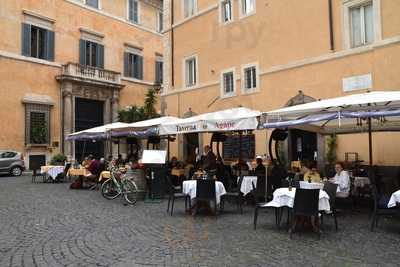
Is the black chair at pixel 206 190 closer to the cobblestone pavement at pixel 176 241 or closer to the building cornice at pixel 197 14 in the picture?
the cobblestone pavement at pixel 176 241

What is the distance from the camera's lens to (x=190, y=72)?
65.6ft

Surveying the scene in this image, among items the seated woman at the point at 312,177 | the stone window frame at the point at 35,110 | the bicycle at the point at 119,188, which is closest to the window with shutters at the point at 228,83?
the bicycle at the point at 119,188

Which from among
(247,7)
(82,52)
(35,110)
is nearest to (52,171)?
(35,110)

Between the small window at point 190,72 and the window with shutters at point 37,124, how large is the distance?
412 inches

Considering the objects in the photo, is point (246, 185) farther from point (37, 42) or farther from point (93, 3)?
point (93, 3)

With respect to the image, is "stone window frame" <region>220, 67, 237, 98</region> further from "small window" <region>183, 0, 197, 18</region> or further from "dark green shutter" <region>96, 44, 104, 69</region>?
"dark green shutter" <region>96, 44, 104, 69</region>

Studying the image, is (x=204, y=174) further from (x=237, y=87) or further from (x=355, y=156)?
(x=237, y=87)

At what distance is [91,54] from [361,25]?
794 inches

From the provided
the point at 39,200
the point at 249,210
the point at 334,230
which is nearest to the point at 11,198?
the point at 39,200

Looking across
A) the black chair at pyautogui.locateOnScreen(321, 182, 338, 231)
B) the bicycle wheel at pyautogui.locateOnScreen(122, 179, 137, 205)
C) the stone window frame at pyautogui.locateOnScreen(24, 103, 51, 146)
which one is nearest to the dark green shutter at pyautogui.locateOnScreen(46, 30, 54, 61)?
the stone window frame at pyautogui.locateOnScreen(24, 103, 51, 146)

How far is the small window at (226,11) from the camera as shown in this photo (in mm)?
17344

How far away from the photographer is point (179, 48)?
2036 cm

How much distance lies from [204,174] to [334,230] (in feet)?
13.0

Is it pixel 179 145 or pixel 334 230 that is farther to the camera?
pixel 179 145
